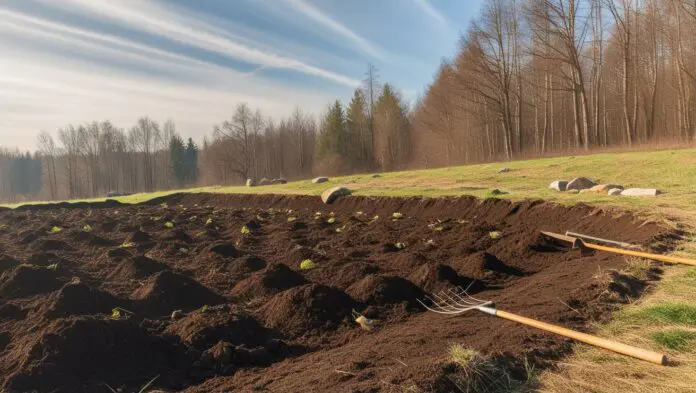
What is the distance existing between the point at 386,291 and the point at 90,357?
2.86 metres

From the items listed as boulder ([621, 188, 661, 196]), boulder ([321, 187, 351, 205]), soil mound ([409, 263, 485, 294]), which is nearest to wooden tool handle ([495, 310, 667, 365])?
soil mound ([409, 263, 485, 294])

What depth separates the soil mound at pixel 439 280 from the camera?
5.14 m

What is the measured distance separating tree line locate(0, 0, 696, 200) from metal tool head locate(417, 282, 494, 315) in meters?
22.1

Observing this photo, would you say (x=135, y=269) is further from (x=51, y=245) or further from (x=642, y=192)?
(x=642, y=192)

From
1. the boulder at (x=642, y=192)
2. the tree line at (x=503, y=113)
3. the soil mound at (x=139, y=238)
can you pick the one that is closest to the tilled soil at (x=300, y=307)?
the soil mound at (x=139, y=238)

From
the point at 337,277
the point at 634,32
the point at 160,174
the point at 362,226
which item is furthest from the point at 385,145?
the point at 160,174

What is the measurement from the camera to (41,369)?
3.31 m

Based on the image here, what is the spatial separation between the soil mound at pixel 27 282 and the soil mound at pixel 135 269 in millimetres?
742

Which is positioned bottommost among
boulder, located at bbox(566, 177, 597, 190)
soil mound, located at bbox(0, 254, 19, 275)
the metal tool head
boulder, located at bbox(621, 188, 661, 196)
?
the metal tool head

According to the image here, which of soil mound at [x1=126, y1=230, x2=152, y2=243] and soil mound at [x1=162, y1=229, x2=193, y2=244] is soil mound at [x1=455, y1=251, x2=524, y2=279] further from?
soil mound at [x1=126, y1=230, x2=152, y2=243]

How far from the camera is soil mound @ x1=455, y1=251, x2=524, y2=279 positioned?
5637 mm

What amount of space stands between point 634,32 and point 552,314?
33350 mm

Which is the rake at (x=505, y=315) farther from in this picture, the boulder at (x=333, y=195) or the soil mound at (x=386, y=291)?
the boulder at (x=333, y=195)

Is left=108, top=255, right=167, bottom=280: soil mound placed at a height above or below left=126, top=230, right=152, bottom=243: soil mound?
below
